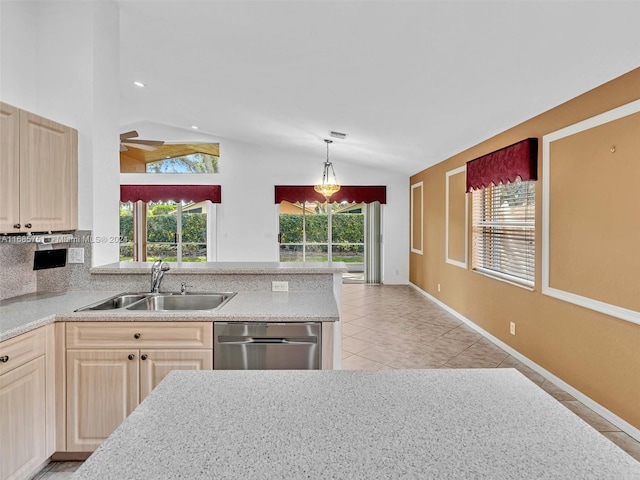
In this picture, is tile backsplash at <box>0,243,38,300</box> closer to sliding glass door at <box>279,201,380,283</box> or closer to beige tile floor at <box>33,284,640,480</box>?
beige tile floor at <box>33,284,640,480</box>

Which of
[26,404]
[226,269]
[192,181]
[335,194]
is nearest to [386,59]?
[226,269]

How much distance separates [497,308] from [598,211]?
1.81 metres

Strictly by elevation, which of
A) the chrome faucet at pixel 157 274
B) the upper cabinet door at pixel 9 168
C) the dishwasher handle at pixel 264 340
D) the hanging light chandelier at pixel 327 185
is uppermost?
the hanging light chandelier at pixel 327 185

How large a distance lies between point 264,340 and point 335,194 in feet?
19.8

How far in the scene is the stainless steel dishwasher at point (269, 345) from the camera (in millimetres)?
2035

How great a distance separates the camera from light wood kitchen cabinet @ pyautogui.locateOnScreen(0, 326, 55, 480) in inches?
69.1

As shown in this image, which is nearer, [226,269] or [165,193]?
[226,269]

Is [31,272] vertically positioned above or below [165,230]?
below

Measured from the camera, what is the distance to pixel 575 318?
9.67 ft

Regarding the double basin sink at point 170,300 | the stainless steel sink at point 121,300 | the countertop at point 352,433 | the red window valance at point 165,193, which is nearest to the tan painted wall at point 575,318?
the countertop at point 352,433

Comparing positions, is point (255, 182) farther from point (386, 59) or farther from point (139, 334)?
point (139, 334)

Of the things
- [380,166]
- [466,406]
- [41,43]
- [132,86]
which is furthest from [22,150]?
[380,166]

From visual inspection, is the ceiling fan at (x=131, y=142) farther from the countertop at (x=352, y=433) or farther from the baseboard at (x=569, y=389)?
the baseboard at (x=569, y=389)

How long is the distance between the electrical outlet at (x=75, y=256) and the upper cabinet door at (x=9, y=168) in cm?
56
